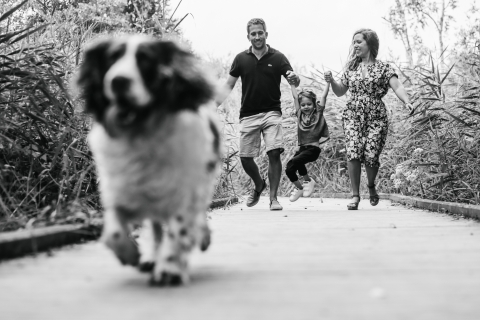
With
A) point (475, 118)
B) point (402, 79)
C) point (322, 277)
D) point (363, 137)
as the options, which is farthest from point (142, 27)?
point (402, 79)

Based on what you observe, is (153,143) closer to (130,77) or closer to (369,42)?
(130,77)

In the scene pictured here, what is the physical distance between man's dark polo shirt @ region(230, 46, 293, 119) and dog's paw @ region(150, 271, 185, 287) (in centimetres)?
593

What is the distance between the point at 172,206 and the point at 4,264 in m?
1.06

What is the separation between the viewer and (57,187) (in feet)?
20.0

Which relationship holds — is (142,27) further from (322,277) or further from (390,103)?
(390,103)

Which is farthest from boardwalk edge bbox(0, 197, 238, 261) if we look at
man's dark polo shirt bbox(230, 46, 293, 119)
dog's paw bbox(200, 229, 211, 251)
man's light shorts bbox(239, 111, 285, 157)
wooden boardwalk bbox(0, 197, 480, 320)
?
man's dark polo shirt bbox(230, 46, 293, 119)

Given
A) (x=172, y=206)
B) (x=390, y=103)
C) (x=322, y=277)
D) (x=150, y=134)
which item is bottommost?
(x=322, y=277)

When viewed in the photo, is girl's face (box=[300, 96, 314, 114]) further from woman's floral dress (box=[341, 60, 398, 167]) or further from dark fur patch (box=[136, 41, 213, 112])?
dark fur patch (box=[136, 41, 213, 112])

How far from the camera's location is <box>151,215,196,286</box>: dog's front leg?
3.12m

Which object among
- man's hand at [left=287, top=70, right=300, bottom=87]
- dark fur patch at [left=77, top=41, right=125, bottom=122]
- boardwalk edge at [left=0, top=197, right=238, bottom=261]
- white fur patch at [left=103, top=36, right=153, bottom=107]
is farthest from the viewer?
man's hand at [left=287, top=70, right=300, bottom=87]

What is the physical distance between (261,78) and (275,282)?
231 inches

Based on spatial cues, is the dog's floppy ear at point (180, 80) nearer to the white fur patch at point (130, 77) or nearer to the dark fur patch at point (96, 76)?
the white fur patch at point (130, 77)

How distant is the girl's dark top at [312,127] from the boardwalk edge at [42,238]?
630cm

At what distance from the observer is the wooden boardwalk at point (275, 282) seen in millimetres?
2572
